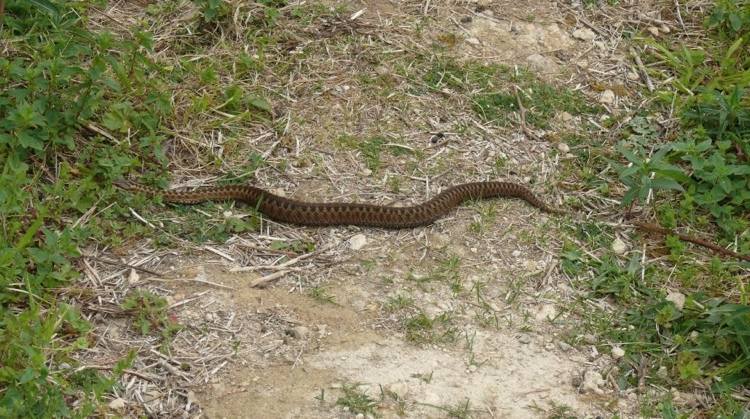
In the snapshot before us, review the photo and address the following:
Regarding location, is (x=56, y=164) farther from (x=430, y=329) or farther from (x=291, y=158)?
(x=430, y=329)

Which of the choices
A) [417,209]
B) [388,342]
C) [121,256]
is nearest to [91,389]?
[121,256]

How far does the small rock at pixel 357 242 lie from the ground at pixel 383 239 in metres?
0.01

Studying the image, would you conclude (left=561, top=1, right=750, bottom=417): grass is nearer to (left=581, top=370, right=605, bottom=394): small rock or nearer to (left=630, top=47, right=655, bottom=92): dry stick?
(left=630, top=47, right=655, bottom=92): dry stick

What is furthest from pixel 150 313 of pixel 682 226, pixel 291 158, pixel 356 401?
pixel 682 226

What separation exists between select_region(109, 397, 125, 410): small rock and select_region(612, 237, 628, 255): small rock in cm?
440

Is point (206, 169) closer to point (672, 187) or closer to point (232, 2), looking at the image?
point (232, 2)

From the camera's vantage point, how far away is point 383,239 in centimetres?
791

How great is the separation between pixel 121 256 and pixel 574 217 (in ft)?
13.4

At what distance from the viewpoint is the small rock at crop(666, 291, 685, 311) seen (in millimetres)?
7448

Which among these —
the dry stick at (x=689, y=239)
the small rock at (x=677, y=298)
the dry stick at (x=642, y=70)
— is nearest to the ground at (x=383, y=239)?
the dry stick at (x=642, y=70)

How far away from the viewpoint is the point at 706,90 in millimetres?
9562

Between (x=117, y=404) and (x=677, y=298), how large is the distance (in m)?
4.54

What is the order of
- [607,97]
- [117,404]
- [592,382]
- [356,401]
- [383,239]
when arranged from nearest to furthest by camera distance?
[117,404], [356,401], [592,382], [383,239], [607,97]

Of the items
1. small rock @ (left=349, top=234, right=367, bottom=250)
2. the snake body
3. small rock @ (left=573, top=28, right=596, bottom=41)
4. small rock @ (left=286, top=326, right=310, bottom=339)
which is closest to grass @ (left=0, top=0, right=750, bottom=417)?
the snake body
